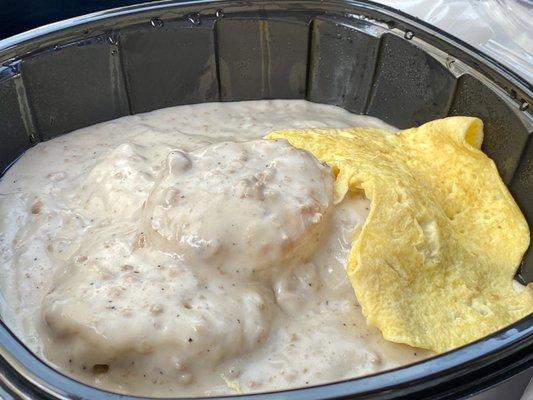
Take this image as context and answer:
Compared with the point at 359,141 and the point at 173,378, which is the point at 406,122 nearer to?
the point at 359,141

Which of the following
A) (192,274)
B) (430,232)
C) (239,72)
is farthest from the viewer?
(239,72)

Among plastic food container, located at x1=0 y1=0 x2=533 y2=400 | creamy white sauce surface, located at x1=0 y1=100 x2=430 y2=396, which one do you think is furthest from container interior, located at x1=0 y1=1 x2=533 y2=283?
creamy white sauce surface, located at x1=0 y1=100 x2=430 y2=396

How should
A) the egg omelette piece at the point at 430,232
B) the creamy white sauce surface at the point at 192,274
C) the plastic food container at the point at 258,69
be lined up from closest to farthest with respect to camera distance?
the creamy white sauce surface at the point at 192,274
the egg omelette piece at the point at 430,232
the plastic food container at the point at 258,69

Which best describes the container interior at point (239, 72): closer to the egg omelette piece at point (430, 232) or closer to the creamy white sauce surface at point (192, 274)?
the egg omelette piece at point (430, 232)

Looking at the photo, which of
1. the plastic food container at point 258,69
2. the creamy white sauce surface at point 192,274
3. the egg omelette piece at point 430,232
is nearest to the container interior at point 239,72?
the plastic food container at point 258,69

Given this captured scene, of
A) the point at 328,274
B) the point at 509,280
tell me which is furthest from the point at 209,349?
the point at 509,280

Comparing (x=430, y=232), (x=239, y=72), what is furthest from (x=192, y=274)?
(x=239, y=72)

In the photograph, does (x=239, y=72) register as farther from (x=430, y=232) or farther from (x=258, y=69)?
(x=430, y=232)
